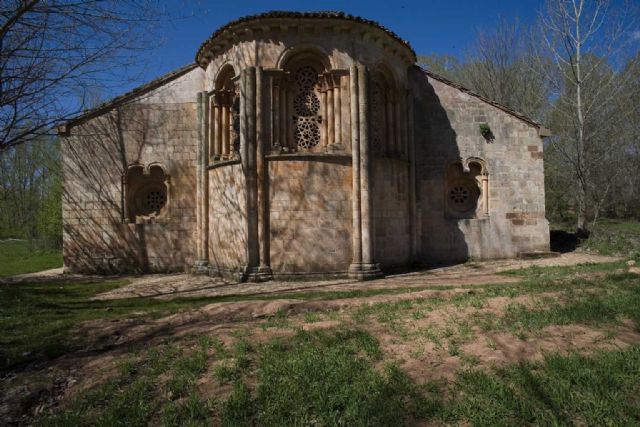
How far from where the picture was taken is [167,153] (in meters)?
13.6

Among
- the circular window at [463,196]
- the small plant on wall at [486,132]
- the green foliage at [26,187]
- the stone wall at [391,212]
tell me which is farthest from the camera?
the green foliage at [26,187]

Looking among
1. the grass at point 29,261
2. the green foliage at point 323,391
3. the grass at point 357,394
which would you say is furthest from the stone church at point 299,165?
the grass at point 357,394

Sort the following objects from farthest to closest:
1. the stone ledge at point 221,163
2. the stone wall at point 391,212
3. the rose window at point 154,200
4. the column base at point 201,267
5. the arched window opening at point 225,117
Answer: the rose window at point 154,200, the column base at point 201,267, the arched window opening at point 225,117, the stone wall at point 391,212, the stone ledge at point 221,163

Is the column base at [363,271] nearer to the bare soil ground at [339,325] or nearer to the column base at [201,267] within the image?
the bare soil ground at [339,325]

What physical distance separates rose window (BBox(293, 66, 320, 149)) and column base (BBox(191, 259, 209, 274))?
4.71 meters

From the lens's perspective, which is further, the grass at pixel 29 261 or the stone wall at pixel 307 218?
the grass at pixel 29 261

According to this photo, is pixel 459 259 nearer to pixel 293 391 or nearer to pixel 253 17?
pixel 253 17

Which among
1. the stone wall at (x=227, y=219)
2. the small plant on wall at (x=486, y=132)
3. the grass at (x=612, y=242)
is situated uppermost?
the small plant on wall at (x=486, y=132)

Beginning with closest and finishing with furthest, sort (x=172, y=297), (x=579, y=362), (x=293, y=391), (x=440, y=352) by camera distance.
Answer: (x=293, y=391) → (x=579, y=362) → (x=440, y=352) → (x=172, y=297)

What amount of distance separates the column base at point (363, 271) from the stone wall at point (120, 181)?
572 cm

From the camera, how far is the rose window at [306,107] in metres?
11.6

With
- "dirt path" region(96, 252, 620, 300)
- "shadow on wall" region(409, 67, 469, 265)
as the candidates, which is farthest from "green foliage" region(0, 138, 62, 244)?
"shadow on wall" region(409, 67, 469, 265)

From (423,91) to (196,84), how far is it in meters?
7.89

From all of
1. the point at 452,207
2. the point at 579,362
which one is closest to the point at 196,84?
the point at 452,207
